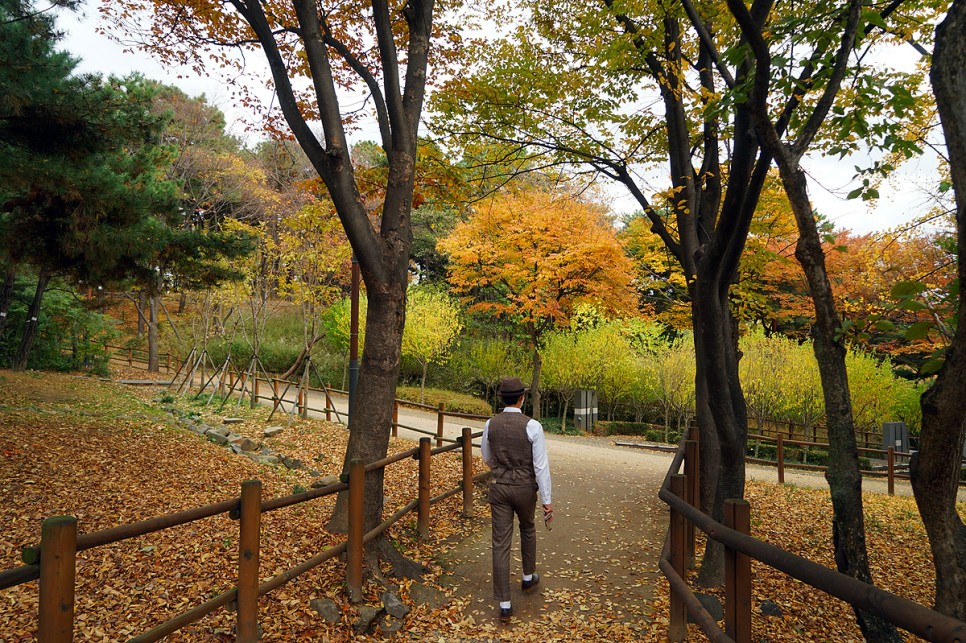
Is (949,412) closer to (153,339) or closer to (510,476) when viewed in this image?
(510,476)

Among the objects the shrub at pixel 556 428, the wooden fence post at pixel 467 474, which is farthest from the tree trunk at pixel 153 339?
the wooden fence post at pixel 467 474

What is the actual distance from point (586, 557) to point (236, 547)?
3.49m

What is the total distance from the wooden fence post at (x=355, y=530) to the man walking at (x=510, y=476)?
1.02 m

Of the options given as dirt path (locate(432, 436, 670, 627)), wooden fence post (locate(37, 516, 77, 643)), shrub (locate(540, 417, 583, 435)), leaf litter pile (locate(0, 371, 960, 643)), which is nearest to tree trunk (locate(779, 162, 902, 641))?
leaf litter pile (locate(0, 371, 960, 643))

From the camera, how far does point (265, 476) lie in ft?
26.4

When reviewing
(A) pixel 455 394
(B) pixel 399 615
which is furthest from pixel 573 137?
(A) pixel 455 394

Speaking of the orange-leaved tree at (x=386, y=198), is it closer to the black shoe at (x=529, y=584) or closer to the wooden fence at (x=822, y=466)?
the black shoe at (x=529, y=584)

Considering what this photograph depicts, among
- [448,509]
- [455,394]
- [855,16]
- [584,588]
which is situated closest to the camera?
[855,16]

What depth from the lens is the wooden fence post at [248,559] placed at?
11.1 ft

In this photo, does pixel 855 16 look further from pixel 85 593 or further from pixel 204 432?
pixel 204 432

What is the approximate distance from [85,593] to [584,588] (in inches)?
156

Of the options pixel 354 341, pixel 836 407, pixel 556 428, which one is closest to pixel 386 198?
pixel 836 407

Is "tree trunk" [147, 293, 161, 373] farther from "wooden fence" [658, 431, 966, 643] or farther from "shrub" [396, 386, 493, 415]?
"wooden fence" [658, 431, 966, 643]

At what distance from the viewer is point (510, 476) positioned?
4531 mm
